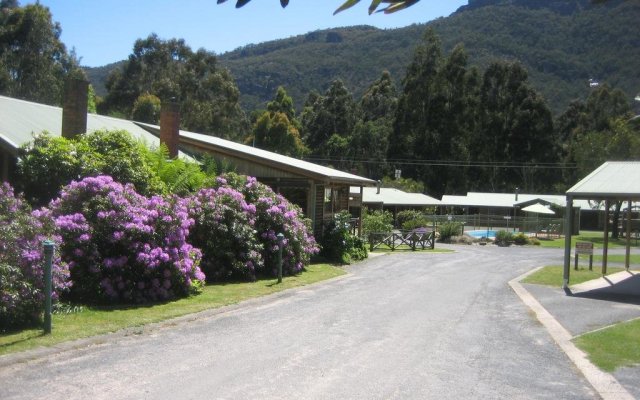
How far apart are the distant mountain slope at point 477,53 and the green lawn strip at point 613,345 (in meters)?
78.7

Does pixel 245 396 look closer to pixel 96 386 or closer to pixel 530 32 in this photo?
pixel 96 386

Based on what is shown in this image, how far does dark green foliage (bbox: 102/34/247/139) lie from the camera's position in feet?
193

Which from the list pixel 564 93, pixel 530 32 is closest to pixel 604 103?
pixel 564 93

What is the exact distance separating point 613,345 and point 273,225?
31.9 ft

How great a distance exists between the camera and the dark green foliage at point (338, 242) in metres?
22.7

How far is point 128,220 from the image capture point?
1198 centimetres

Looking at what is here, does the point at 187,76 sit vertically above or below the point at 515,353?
above

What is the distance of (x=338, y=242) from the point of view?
2270 centimetres

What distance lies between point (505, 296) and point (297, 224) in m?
5.90

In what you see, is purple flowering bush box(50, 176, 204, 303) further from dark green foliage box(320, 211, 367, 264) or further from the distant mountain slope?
the distant mountain slope

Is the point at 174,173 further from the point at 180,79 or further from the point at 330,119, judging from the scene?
the point at 330,119

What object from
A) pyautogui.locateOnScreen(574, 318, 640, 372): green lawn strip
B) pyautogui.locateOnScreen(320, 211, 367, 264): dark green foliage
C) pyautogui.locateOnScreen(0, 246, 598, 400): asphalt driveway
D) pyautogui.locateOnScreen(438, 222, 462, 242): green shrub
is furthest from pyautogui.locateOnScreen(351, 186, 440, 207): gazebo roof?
pyautogui.locateOnScreen(574, 318, 640, 372): green lawn strip

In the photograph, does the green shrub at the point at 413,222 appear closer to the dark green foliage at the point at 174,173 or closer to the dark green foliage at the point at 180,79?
the dark green foliage at the point at 180,79

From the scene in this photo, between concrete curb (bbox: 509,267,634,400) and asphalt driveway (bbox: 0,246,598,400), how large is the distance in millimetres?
151
